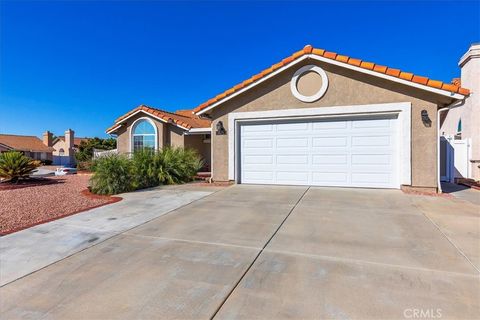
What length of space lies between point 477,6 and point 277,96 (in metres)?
8.38

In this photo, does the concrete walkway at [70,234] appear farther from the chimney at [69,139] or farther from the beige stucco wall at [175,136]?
the chimney at [69,139]

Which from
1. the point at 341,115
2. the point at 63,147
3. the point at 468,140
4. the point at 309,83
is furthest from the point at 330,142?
the point at 63,147

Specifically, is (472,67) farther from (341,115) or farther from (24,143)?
(24,143)

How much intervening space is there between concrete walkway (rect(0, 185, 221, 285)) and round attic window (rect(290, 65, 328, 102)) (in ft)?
17.1

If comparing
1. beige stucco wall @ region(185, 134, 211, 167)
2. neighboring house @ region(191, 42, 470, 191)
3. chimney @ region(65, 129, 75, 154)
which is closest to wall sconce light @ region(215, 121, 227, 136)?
neighboring house @ region(191, 42, 470, 191)

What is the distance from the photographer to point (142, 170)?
1039 cm

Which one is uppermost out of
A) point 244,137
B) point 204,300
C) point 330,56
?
point 330,56

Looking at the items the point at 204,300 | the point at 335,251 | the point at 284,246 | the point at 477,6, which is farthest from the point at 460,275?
the point at 477,6

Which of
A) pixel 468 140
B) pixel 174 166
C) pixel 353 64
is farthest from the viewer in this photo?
pixel 174 166

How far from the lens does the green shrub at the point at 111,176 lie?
9180 mm

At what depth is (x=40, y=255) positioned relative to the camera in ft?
12.3

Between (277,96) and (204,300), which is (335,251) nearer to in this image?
(204,300)

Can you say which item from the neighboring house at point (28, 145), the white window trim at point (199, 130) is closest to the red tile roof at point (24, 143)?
the neighboring house at point (28, 145)

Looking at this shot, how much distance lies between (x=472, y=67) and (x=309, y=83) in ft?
27.8
